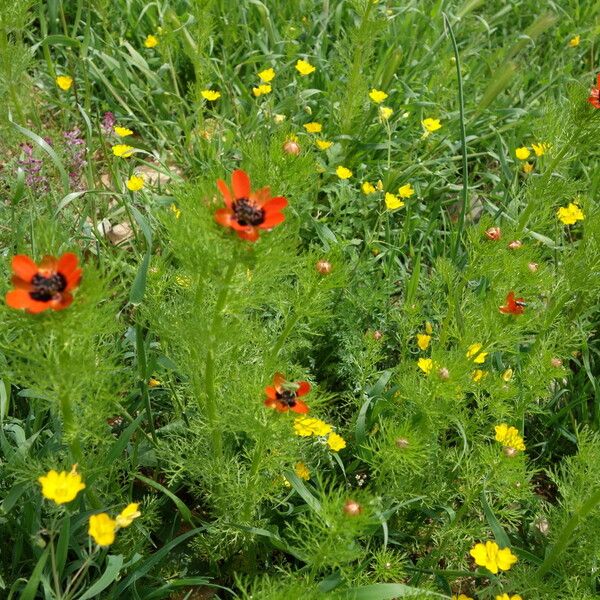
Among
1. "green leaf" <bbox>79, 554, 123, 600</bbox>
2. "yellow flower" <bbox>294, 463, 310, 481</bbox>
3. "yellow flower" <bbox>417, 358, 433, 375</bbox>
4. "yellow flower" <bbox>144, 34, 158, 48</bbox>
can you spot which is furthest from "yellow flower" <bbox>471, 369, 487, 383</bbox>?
"yellow flower" <bbox>144, 34, 158, 48</bbox>

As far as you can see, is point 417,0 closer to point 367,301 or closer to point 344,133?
point 344,133

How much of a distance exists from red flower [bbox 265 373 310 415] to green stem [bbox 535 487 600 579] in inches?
28.6

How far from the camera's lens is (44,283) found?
4.42ft

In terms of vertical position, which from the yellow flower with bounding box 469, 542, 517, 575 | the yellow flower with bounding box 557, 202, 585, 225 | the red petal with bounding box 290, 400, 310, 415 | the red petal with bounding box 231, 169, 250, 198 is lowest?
the yellow flower with bounding box 469, 542, 517, 575

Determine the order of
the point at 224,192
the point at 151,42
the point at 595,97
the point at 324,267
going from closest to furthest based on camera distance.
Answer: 1. the point at 224,192
2. the point at 324,267
3. the point at 595,97
4. the point at 151,42

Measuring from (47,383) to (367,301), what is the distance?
1.20 m

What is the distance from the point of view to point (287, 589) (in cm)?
163

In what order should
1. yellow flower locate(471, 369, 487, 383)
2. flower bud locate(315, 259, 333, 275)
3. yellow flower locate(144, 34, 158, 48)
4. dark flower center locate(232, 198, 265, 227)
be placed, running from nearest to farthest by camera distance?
1. dark flower center locate(232, 198, 265, 227)
2. flower bud locate(315, 259, 333, 275)
3. yellow flower locate(471, 369, 487, 383)
4. yellow flower locate(144, 34, 158, 48)

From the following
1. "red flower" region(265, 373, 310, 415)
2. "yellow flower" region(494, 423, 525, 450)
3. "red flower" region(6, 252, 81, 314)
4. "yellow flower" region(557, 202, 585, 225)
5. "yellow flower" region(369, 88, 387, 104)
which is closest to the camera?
"red flower" region(6, 252, 81, 314)

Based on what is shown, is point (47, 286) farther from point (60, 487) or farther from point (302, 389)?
point (302, 389)

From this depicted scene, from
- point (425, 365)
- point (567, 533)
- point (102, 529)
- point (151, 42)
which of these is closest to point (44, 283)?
point (102, 529)

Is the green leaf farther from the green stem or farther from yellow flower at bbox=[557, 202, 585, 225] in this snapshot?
yellow flower at bbox=[557, 202, 585, 225]

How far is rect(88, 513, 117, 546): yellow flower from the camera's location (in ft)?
4.80

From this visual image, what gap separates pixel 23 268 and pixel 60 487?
431mm
